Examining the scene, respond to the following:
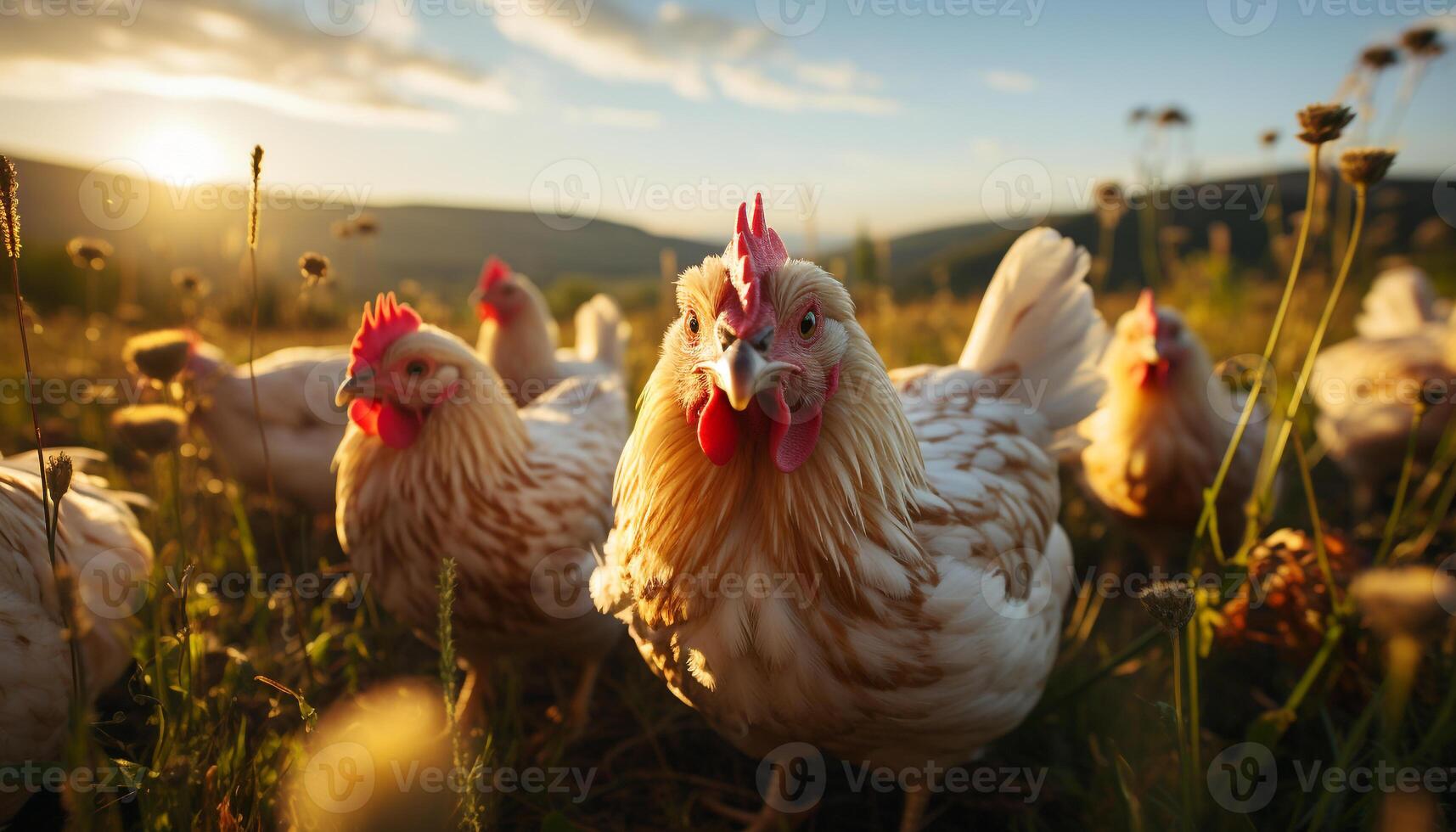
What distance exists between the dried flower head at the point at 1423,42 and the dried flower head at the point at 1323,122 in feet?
8.74

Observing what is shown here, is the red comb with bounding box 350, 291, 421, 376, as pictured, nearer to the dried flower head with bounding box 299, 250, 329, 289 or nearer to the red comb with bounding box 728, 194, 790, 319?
the dried flower head with bounding box 299, 250, 329, 289

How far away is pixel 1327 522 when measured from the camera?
4387mm

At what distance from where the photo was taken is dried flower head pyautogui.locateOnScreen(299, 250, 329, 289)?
2248 millimetres

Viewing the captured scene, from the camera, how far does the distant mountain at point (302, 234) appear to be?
3.52 m

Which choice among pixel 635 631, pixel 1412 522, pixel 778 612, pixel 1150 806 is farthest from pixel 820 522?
pixel 1412 522

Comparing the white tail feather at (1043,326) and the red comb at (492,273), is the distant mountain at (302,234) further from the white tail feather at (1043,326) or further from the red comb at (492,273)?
the white tail feather at (1043,326)

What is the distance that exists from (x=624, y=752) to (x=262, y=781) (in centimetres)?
122

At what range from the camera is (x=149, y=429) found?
220 centimetres

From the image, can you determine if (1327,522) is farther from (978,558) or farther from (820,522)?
(820,522)

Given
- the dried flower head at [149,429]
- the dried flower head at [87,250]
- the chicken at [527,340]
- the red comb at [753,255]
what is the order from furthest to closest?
the chicken at [527,340] < the dried flower head at [87,250] < the dried flower head at [149,429] < the red comb at [753,255]

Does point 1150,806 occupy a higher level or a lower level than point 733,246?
lower

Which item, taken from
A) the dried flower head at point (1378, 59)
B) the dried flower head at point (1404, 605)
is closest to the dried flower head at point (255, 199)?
the dried flower head at point (1404, 605)

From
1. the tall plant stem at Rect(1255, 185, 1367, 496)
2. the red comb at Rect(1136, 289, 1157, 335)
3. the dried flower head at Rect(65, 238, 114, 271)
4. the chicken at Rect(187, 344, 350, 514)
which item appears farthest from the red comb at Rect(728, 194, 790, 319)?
the chicken at Rect(187, 344, 350, 514)

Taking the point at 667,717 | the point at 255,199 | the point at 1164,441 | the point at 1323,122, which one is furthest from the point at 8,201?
the point at 1164,441
